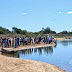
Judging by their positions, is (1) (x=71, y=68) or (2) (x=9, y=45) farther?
(2) (x=9, y=45)

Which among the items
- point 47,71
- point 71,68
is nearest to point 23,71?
point 47,71

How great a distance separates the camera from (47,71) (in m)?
10.5

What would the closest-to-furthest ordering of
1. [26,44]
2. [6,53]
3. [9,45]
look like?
[6,53] → [9,45] → [26,44]

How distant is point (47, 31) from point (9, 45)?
100 metres

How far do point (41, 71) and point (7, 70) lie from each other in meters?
2.19

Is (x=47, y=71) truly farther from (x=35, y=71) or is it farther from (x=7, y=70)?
(x=7, y=70)

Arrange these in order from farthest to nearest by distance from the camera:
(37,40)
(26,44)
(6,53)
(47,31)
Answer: (47,31)
(37,40)
(26,44)
(6,53)

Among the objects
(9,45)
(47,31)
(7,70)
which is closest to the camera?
(7,70)

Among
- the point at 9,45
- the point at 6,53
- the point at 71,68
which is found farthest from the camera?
the point at 9,45

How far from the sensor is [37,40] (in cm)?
3469

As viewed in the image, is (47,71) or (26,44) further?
(26,44)

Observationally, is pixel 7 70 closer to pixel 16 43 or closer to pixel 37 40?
pixel 16 43

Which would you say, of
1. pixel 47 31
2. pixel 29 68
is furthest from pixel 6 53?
pixel 47 31

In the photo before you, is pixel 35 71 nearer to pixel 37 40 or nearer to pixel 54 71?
pixel 54 71
